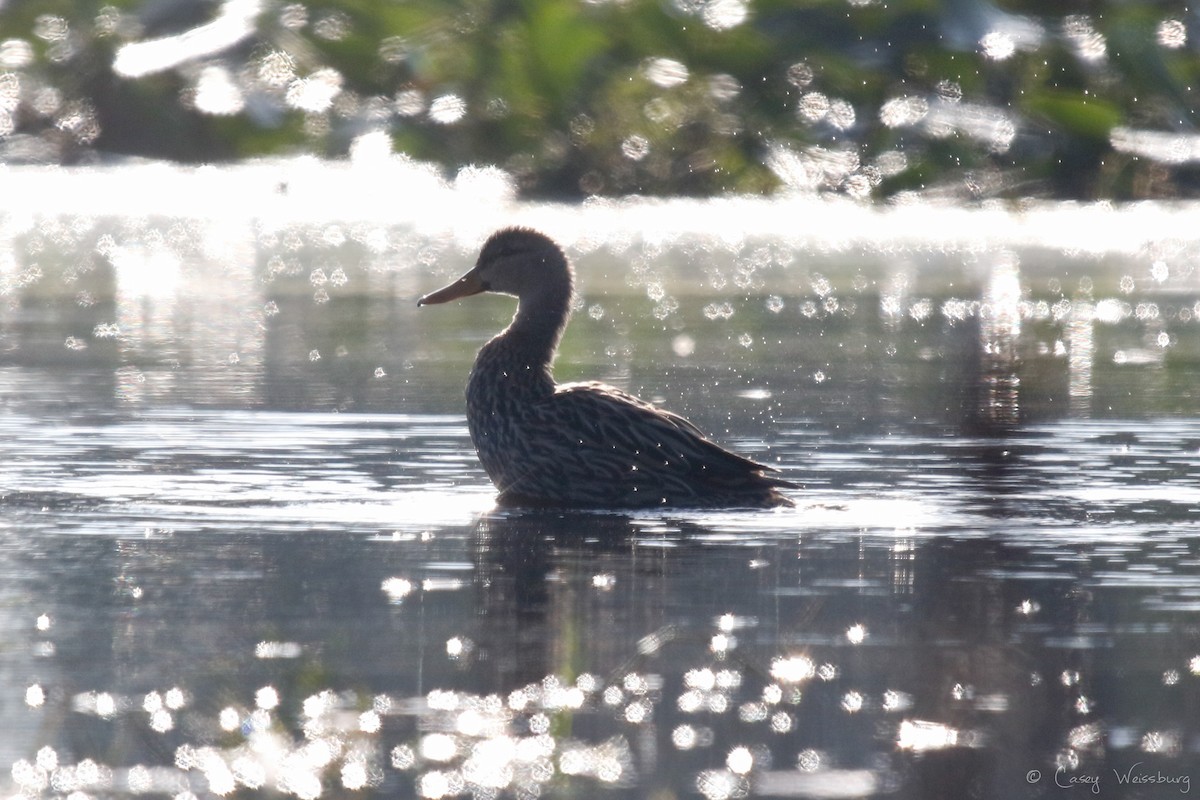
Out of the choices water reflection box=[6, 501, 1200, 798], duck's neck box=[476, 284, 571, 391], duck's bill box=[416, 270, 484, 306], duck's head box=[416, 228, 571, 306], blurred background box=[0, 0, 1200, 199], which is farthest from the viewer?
blurred background box=[0, 0, 1200, 199]

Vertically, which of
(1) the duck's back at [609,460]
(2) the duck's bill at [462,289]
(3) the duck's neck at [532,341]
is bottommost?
(1) the duck's back at [609,460]

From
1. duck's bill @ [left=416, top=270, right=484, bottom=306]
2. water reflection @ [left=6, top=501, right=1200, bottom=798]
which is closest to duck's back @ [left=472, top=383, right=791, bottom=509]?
water reflection @ [left=6, top=501, right=1200, bottom=798]

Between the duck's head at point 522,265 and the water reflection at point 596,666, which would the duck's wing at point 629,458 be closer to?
the water reflection at point 596,666

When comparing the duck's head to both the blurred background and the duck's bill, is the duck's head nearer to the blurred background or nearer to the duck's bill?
the duck's bill

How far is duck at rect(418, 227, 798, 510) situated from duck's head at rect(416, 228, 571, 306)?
1.87 feet

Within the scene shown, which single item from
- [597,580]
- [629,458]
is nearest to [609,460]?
[629,458]

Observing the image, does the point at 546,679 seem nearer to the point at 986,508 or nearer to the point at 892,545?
the point at 892,545

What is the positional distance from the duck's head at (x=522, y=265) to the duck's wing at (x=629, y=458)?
1192 mm

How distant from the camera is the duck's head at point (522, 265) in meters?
9.26

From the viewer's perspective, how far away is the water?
449 cm

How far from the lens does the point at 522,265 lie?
30.5 ft

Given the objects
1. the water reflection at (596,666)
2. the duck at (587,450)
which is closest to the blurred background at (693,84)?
the duck at (587,450)

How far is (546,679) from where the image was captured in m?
5.05

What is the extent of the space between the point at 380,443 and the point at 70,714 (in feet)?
13.7
